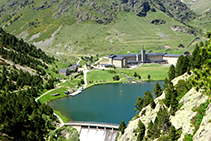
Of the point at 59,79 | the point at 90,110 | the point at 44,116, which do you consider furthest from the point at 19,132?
the point at 59,79

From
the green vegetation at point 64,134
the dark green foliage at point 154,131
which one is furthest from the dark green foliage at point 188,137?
the green vegetation at point 64,134

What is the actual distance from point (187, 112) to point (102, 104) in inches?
2253

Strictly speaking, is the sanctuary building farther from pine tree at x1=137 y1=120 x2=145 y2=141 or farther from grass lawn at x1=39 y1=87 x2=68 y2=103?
pine tree at x1=137 y1=120 x2=145 y2=141

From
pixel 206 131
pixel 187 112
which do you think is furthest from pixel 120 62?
pixel 206 131

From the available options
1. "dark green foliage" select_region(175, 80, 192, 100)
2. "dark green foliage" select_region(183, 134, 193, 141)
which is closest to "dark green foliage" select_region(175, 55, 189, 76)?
"dark green foliage" select_region(175, 80, 192, 100)

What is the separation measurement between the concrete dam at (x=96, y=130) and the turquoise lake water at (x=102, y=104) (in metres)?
6.05

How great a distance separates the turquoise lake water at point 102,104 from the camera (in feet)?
243

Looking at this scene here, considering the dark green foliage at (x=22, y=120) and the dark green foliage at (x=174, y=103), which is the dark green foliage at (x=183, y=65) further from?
the dark green foliage at (x=22, y=120)

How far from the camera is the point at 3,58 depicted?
383 feet

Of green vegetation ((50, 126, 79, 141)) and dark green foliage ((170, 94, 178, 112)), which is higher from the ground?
dark green foliage ((170, 94, 178, 112))

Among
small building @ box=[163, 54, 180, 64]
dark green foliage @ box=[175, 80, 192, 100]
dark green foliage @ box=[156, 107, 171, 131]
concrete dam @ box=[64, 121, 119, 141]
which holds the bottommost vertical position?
concrete dam @ box=[64, 121, 119, 141]

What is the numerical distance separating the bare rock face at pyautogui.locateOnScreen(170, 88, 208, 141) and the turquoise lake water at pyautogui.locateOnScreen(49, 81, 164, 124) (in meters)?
33.9

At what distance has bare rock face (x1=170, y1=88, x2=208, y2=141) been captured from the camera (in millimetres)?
32806

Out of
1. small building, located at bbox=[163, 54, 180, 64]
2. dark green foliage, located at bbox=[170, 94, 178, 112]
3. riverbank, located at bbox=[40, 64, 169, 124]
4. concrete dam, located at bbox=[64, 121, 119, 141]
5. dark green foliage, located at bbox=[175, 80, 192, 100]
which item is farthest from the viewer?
small building, located at bbox=[163, 54, 180, 64]
